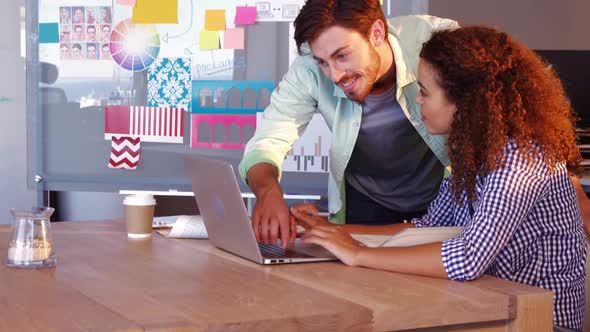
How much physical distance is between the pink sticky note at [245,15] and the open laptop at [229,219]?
1.81 metres

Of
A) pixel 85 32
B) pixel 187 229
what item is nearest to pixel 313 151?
pixel 85 32

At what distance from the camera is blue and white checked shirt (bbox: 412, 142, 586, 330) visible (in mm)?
1517

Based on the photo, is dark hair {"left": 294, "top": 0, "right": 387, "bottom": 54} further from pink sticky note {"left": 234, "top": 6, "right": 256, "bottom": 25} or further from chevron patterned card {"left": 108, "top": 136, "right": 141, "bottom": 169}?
chevron patterned card {"left": 108, "top": 136, "right": 141, "bottom": 169}

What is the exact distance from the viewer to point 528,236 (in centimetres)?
164

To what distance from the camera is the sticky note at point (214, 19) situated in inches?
141

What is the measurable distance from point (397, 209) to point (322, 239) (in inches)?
27.2

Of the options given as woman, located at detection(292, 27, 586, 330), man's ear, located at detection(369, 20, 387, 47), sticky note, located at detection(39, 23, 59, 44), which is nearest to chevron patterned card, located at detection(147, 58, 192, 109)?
sticky note, located at detection(39, 23, 59, 44)

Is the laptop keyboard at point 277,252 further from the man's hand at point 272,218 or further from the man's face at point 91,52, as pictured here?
the man's face at point 91,52

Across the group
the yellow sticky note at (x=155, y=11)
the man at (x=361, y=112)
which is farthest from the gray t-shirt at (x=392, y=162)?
the yellow sticky note at (x=155, y=11)

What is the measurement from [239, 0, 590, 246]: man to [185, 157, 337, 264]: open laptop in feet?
0.76

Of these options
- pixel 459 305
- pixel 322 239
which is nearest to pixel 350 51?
pixel 322 239

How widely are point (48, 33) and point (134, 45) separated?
0.36m

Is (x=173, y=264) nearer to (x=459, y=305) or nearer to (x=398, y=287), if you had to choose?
(x=398, y=287)

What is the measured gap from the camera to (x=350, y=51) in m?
2.07
